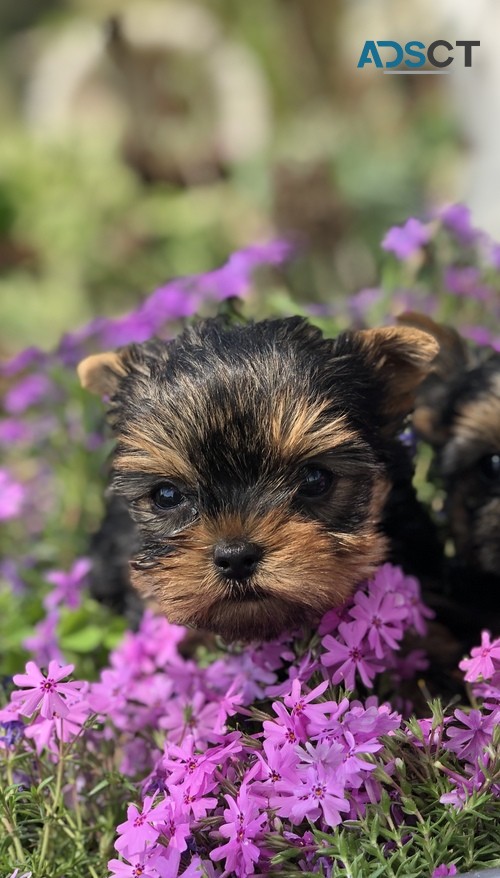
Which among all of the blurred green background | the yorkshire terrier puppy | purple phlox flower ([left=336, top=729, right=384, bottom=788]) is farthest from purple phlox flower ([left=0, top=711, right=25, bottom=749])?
the blurred green background

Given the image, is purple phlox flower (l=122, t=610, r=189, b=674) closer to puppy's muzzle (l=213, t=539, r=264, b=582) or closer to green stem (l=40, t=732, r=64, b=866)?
green stem (l=40, t=732, r=64, b=866)

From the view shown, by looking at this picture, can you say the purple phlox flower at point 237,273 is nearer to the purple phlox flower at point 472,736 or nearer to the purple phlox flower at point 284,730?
the purple phlox flower at point 284,730

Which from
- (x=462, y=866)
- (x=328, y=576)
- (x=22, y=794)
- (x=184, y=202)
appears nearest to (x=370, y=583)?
(x=328, y=576)

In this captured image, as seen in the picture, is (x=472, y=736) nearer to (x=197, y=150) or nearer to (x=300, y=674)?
(x=300, y=674)

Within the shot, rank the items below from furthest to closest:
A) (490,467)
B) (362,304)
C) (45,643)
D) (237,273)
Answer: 1. (362,304)
2. (237,273)
3. (45,643)
4. (490,467)

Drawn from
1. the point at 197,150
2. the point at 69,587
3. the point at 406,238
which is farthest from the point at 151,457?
the point at 197,150

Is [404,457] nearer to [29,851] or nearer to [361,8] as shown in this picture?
[29,851]
